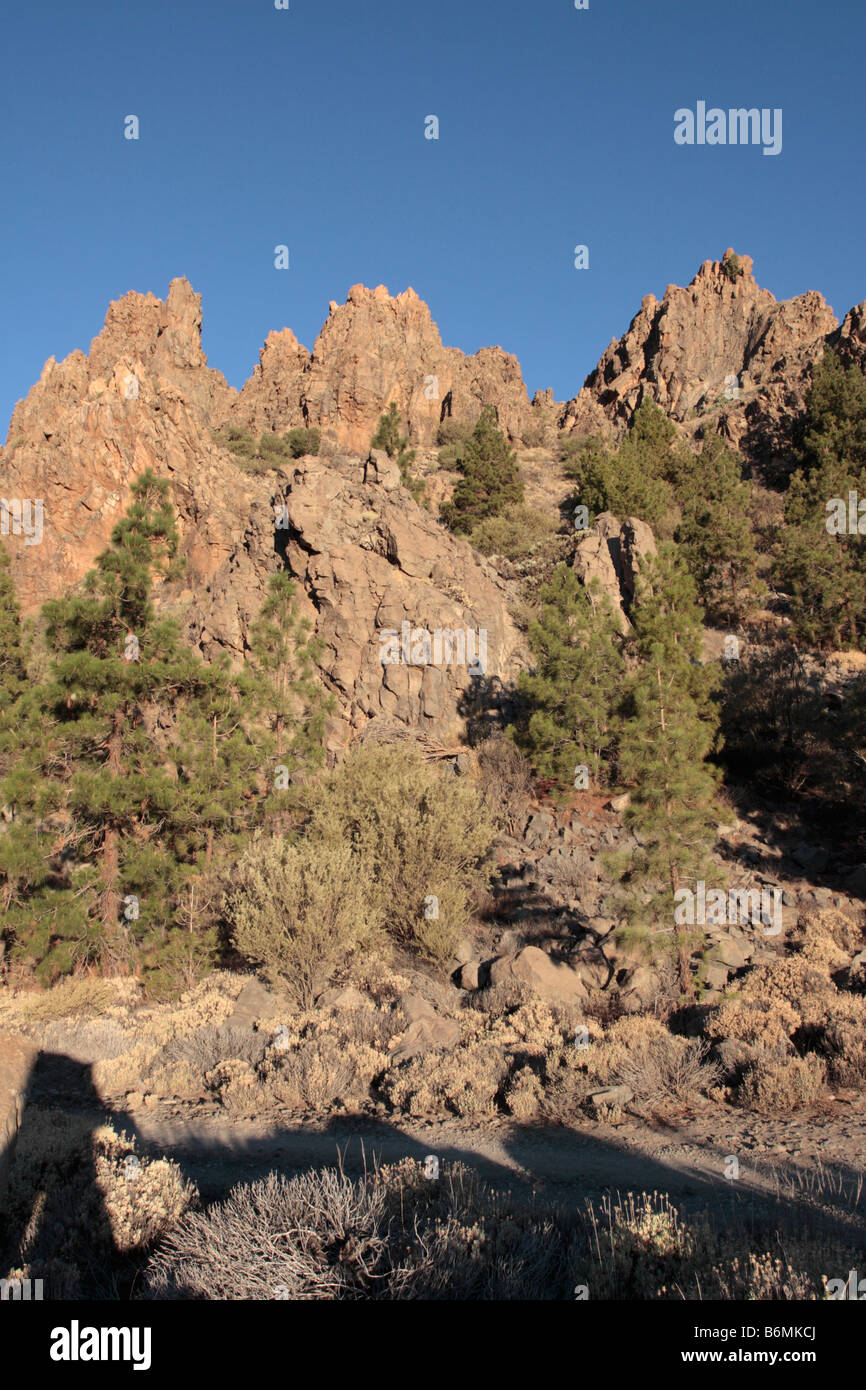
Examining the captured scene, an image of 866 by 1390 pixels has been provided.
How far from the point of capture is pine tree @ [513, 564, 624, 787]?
56.4 ft

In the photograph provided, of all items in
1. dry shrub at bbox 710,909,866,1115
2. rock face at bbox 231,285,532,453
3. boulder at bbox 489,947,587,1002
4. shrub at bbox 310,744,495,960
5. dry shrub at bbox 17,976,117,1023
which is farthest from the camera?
rock face at bbox 231,285,532,453

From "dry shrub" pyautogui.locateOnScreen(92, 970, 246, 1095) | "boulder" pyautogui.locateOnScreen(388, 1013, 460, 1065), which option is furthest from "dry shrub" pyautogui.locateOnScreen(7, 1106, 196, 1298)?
"boulder" pyautogui.locateOnScreen(388, 1013, 460, 1065)

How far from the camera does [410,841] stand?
498 inches

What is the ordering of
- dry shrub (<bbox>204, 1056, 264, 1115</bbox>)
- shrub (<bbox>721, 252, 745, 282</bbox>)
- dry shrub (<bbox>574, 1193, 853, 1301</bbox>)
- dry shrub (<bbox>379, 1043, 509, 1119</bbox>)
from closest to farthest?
dry shrub (<bbox>574, 1193, 853, 1301</bbox>)
dry shrub (<bbox>379, 1043, 509, 1119</bbox>)
dry shrub (<bbox>204, 1056, 264, 1115</bbox>)
shrub (<bbox>721, 252, 745, 282</bbox>)

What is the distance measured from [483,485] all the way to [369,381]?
19.2 m

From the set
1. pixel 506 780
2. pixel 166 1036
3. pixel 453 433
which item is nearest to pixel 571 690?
pixel 506 780

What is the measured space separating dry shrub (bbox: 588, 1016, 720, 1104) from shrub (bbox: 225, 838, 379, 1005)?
4332 millimetres

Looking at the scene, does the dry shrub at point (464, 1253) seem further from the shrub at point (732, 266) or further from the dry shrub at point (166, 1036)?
the shrub at point (732, 266)

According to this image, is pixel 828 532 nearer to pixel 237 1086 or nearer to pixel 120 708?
pixel 120 708

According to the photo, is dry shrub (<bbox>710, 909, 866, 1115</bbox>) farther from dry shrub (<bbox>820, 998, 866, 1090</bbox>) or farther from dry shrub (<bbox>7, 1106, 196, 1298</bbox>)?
dry shrub (<bbox>7, 1106, 196, 1298</bbox>)

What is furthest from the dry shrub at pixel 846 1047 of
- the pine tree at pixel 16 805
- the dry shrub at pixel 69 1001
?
the pine tree at pixel 16 805

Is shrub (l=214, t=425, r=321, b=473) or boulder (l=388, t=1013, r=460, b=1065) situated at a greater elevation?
shrub (l=214, t=425, r=321, b=473)
